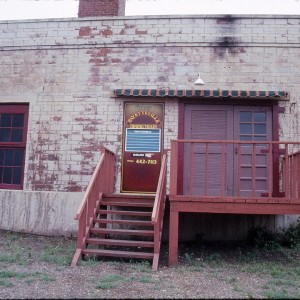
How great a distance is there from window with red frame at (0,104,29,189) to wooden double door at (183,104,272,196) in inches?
152

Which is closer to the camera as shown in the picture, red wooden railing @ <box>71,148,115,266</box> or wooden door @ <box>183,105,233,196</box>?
red wooden railing @ <box>71,148,115,266</box>

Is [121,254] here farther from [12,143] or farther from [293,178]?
[12,143]

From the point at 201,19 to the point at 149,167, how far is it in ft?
11.9

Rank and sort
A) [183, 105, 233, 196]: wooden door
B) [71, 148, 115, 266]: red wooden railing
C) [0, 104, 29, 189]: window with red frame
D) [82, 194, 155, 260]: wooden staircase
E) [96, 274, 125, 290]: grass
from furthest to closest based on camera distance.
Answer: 1. [0, 104, 29, 189]: window with red frame
2. [183, 105, 233, 196]: wooden door
3. [82, 194, 155, 260]: wooden staircase
4. [71, 148, 115, 266]: red wooden railing
5. [96, 274, 125, 290]: grass

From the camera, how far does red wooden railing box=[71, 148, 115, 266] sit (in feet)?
21.1

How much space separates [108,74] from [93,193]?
3268 mm

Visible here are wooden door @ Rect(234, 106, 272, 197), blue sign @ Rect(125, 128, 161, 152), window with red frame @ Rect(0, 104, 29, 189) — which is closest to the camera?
wooden door @ Rect(234, 106, 272, 197)

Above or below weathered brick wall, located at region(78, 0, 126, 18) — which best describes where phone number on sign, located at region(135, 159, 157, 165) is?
below

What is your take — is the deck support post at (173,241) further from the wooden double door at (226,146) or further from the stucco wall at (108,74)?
the stucco wall at (108,74)

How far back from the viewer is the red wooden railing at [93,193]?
6422mm

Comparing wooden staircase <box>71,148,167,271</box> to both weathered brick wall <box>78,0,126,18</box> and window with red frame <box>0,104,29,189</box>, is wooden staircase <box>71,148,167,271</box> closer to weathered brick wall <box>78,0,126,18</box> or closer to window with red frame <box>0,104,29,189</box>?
window with red frame <box>0,104,29,189</box>

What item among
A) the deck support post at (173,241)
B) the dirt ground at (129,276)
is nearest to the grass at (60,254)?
the dirt ground at (129,276)

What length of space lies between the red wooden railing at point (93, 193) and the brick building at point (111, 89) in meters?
0.52

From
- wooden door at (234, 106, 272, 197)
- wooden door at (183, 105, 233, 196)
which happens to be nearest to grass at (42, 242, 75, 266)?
wooden door at (183, 105, 233, 196)
